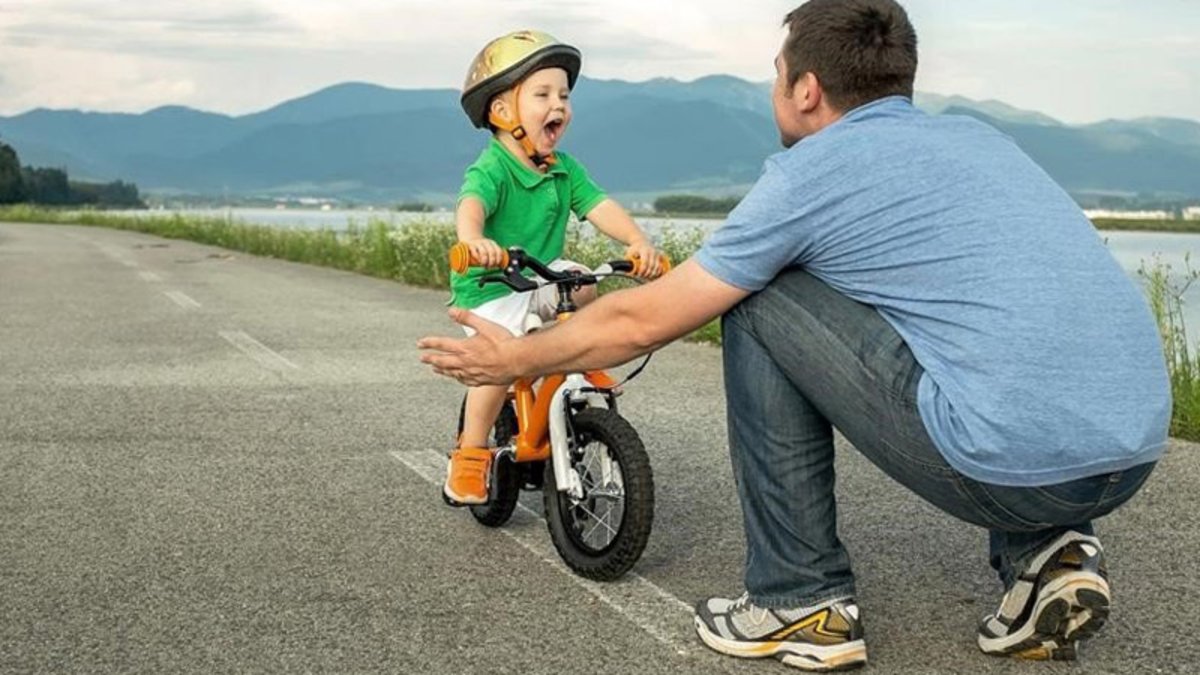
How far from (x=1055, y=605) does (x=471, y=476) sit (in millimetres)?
2179

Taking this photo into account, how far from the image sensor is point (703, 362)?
1066 centimetres

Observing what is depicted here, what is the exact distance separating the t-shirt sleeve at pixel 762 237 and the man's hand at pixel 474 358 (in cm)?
78

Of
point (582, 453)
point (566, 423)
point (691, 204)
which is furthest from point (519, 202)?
point (691, 204)

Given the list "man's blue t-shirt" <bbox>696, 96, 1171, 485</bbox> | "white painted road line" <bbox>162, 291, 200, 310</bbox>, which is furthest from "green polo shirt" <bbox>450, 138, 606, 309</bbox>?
"white painted road line" <bbox>162, 291, 200, 310</bbox>

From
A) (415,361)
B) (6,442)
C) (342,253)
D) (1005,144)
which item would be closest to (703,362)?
(415,361)

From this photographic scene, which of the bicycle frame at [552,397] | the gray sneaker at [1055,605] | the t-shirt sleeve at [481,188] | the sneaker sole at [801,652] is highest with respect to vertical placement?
the t-shirt sleeve at [481,188]

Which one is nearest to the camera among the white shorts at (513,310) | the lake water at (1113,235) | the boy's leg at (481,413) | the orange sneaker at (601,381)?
the orange sneaker at (601,381)

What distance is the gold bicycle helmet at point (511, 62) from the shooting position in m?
4.94

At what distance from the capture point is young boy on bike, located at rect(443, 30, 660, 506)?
4957mm

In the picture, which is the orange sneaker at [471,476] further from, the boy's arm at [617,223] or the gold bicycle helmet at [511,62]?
the gold bicycle helmet at [511,62]

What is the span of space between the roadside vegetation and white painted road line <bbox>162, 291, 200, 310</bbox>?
2.97 m

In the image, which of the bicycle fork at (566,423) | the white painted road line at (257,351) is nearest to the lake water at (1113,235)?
the bicycle fork at (566,423)

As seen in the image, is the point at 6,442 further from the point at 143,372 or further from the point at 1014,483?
the point at 1014,483

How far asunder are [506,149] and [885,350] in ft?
6.12
